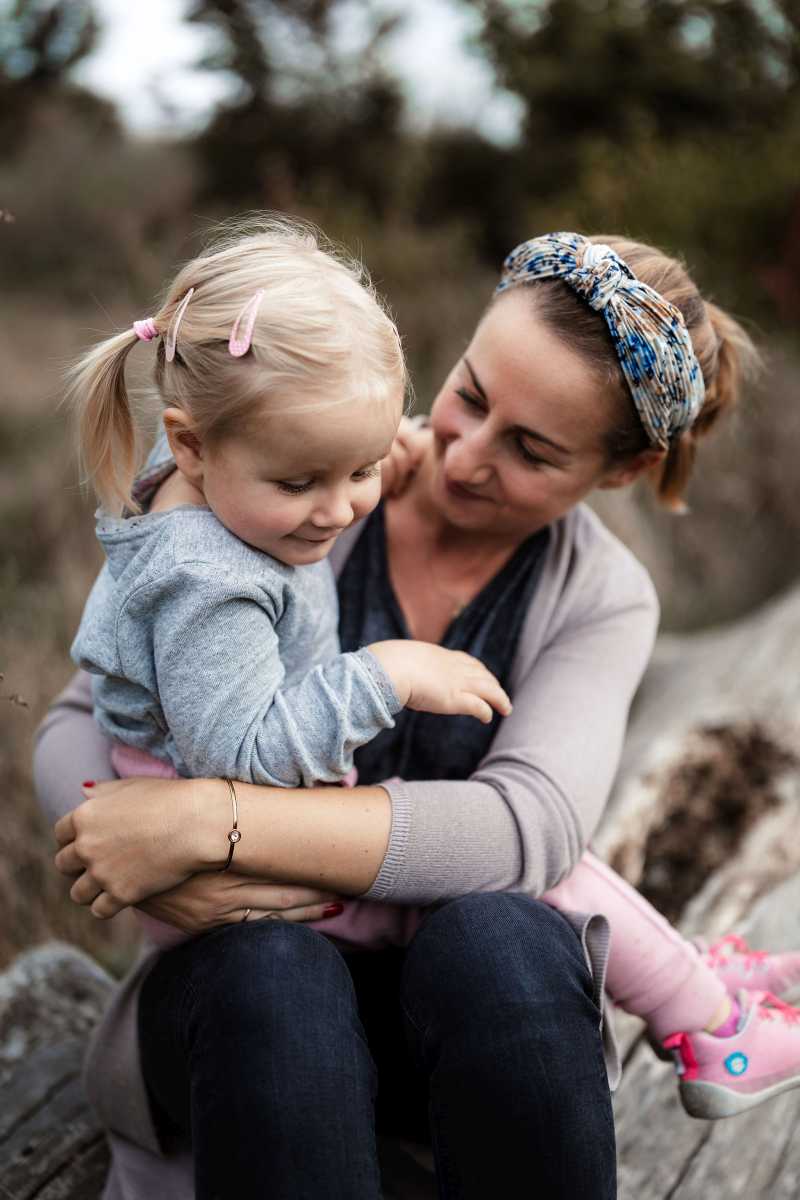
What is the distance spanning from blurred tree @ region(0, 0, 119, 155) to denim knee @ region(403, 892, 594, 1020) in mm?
8201

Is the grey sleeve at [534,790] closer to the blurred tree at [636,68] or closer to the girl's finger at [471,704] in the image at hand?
the girl's finger at [471,704]

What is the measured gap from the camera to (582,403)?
1.65 m

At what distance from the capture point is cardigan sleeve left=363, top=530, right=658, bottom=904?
5.04 ft

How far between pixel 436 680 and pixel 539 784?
0.99ft

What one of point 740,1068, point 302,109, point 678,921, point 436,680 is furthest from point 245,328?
point 302,109

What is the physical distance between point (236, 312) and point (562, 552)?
79 centimetres

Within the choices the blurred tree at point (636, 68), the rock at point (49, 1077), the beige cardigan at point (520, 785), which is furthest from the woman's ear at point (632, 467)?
the blurred tree at point (636, 68)

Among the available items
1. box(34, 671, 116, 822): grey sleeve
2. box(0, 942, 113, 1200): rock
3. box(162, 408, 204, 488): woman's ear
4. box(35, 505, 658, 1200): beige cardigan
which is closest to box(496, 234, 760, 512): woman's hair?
box(35, 505, 658, 1200): beige cardigan

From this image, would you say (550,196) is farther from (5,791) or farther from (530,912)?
(530,912)

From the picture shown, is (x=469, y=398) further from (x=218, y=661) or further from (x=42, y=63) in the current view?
(x=42, y=63)

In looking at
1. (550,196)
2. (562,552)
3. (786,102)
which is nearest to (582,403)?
(562,552)

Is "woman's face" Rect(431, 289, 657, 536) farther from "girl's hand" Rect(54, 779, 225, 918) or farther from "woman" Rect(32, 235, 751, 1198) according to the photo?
"girl's hand" Rect(54, 779, 225, 918)

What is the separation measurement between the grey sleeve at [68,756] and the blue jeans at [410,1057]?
31 centimetres

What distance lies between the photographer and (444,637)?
1854 millimetres
